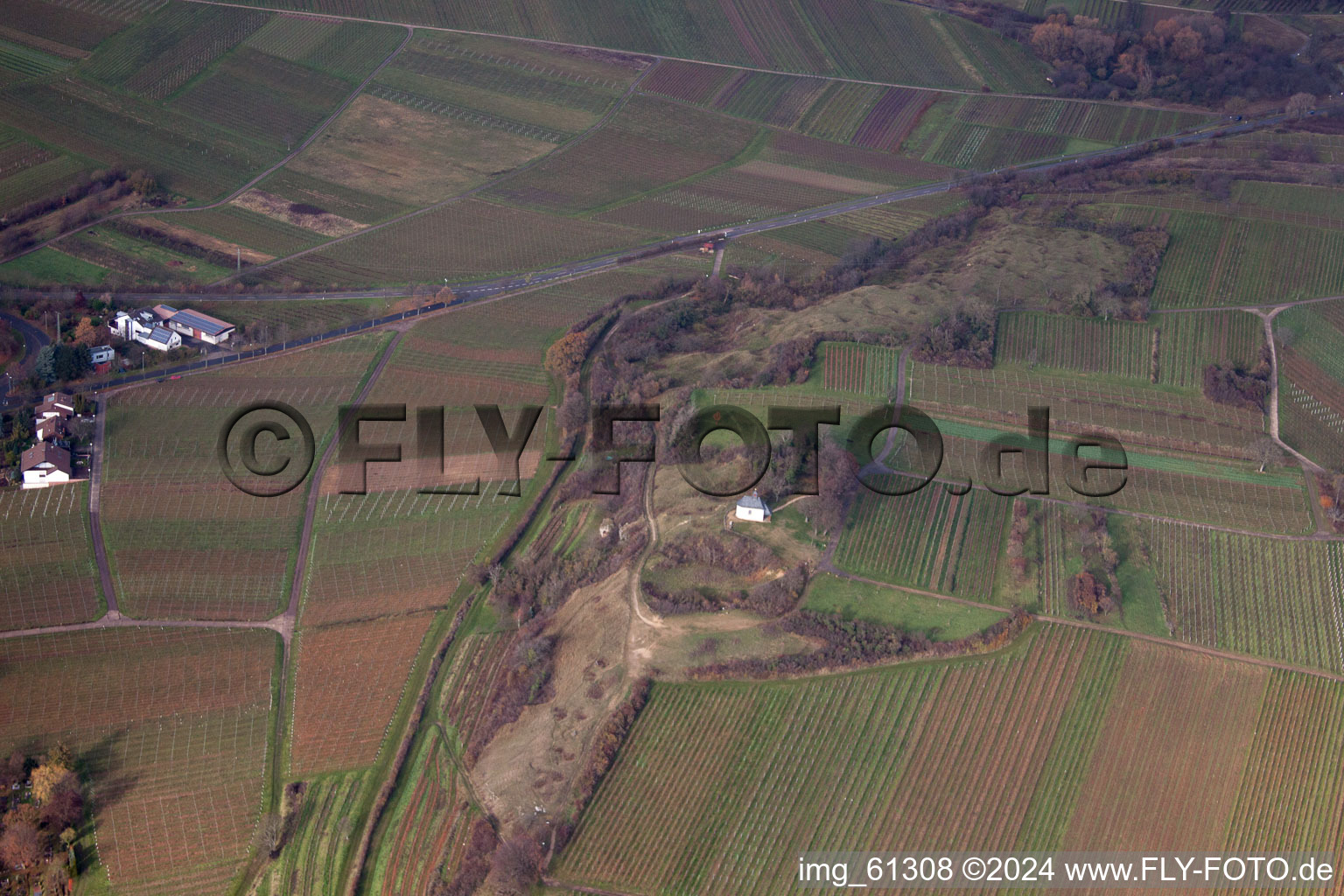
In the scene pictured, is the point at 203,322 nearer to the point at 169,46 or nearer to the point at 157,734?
the point at 157,734

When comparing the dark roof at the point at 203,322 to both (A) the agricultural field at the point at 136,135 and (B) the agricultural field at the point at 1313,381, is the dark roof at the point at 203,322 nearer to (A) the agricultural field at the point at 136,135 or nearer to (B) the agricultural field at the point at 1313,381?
(A) the agricultural field at the point at 136,135

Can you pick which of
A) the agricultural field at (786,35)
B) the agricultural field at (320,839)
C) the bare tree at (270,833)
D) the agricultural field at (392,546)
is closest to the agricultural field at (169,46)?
the agricultural field at (786,35)

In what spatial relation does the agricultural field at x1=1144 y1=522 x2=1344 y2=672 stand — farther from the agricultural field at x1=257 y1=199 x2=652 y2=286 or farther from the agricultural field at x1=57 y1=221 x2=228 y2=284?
the agricultural field at x1=57 y1=221 x2=228 y2=284

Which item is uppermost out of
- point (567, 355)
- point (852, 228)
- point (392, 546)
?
point (852, 228)

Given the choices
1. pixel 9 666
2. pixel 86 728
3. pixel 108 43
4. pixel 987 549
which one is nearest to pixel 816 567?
pixel 987 549

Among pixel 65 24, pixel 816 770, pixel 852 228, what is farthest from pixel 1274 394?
pixel 65 24

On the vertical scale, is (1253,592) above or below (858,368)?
below
